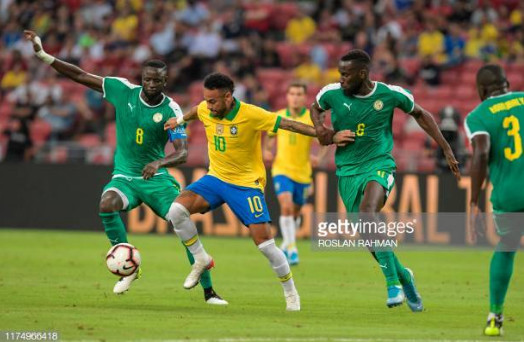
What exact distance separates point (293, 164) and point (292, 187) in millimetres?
395

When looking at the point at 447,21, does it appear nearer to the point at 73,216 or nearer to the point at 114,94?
the point at 73,216

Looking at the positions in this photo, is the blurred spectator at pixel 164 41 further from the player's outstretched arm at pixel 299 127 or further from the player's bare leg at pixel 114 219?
the player's outstretched arm at pixel 299 127

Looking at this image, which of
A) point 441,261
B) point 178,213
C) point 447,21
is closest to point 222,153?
point 178,213

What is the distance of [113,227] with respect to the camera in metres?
12.7

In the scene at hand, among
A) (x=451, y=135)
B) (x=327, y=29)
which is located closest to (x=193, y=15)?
(x=327, y=29)

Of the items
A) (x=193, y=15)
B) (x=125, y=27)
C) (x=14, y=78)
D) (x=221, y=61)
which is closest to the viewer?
(x=221, y=61)

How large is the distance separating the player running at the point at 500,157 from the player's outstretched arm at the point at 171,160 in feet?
12.3

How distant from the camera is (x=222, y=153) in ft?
38.7

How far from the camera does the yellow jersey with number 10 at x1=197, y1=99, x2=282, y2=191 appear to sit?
1164cm

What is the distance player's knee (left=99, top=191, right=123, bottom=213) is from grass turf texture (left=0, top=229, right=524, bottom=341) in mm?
1036

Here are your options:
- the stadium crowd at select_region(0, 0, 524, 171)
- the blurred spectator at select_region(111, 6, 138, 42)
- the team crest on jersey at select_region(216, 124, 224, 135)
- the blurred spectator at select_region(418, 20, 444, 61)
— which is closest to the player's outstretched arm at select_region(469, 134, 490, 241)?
the team crest on jersey at select_region(216, 124, 224, 135)

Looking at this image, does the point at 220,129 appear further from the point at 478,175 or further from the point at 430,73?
the point at 430,73

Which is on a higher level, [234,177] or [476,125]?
[476,125]

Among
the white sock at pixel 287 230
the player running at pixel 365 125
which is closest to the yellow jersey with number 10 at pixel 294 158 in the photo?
the white sock at pixel 287 230
